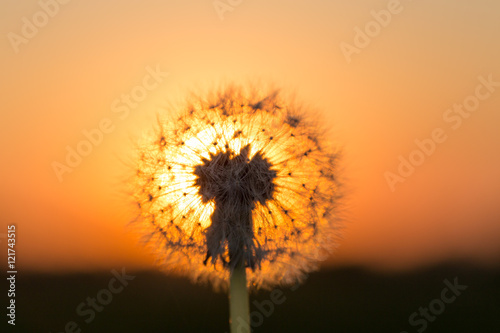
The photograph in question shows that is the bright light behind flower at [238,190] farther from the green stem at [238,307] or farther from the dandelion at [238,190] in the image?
the green stem at [238,307]

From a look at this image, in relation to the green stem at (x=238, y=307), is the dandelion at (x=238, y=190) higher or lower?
higher

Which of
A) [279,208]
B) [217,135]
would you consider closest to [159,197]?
[217,135]

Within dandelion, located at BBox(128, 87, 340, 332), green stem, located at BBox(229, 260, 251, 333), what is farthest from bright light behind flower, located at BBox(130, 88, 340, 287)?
green stem, located at BBox(229, 260, 251, 333)

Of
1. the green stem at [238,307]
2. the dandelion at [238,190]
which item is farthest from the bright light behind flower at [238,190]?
the green stem at [238,307]

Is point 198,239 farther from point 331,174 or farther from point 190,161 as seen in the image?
point 331,174

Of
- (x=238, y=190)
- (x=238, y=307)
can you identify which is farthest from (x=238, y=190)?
(x=238, y=307)

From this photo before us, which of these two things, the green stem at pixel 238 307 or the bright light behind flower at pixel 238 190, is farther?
the bright light behind flower at pixel 238 190
